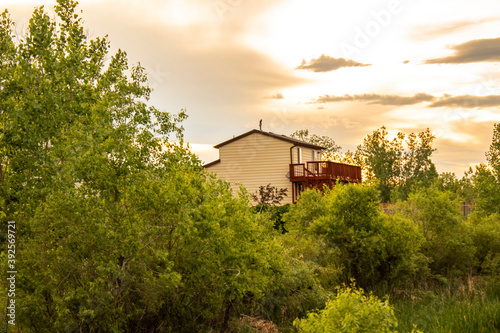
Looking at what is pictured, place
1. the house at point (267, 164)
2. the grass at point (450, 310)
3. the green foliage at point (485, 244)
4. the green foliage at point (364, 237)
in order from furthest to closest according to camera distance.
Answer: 1. the house at point (267, 164)
2. the green foliage at point (485, 244)
3. the green foliage at point (364, 237)
4. the grass at point (450, 310)

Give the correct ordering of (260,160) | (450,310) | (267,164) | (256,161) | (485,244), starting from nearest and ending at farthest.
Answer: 1. (450,310)
2. (485,244)
3. (267,164)
4. (260,160)
5. (256,161)

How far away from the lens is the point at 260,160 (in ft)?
119

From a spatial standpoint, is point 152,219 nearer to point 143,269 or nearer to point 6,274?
point 143,269

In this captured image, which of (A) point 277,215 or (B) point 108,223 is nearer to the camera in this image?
(B) point 108,223

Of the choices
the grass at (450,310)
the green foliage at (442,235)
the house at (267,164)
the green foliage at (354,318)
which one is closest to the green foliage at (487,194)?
the green foliage at (442,235)

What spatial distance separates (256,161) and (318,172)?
4.43 m

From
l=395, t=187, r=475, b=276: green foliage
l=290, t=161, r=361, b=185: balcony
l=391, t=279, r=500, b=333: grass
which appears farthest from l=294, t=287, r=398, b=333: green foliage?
l=290, t=161, r=361, b=185: balcony

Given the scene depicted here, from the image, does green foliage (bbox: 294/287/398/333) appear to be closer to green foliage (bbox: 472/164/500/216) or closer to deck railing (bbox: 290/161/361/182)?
green foliage (bbox: 472/164/500/216)

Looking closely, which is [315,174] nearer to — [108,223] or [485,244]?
[485,244]

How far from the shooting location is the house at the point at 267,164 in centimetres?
3516

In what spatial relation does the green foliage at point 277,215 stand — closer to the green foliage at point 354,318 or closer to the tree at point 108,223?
the tree at point 108,223

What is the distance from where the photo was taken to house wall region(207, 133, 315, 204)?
117ft

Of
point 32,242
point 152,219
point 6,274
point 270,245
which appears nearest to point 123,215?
point 152,219

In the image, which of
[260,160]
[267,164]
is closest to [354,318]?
[267,164]
